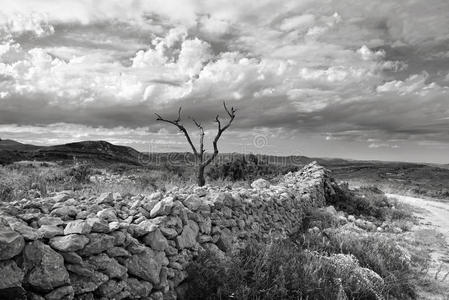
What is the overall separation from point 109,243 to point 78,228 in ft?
1.15

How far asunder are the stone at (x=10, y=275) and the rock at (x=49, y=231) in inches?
16.5

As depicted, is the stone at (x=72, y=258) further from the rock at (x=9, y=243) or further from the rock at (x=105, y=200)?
the rock at (x=105, y=200)

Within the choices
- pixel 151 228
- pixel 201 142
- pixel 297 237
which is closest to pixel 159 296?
pixel 151 228

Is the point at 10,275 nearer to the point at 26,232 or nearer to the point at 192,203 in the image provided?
the point at 26,232

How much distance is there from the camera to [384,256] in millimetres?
7629

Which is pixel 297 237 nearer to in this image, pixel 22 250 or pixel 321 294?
pixel 321 294

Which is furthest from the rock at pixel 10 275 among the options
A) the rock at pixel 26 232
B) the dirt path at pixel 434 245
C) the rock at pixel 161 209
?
the dirt path at pixel 434 245

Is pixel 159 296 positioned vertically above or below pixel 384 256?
above

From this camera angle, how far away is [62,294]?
124 inches

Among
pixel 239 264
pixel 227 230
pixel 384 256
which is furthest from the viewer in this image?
pixel 384 256

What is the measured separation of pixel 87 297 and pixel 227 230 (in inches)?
122

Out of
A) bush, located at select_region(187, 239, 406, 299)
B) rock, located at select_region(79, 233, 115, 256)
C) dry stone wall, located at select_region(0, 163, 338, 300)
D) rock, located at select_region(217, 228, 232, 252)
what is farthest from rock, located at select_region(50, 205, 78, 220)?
rock, located at select_region(217, 228, 232, 252)

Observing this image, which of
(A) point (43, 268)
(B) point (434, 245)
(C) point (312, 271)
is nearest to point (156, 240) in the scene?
(A) point (43, 268)

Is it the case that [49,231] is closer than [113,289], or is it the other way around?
[49,231]
